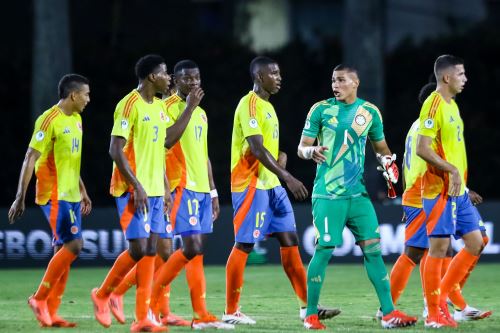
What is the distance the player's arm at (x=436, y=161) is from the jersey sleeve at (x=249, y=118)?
1.58 meters

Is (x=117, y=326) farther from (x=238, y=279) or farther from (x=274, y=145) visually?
(x=274, y=145)

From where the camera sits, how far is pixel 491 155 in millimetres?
25766

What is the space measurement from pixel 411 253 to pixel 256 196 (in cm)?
156

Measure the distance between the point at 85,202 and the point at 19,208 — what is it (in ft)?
3.32

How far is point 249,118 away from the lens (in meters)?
12.1

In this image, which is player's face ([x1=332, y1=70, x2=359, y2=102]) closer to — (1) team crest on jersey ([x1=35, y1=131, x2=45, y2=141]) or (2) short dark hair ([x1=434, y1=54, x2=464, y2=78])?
(2) short dark hair ([x1=434, y1=54, x2=464, y2=78])

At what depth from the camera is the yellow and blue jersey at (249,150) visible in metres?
12.2

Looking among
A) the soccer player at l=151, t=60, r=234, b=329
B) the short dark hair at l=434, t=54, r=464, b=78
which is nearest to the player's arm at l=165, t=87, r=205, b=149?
the soccer player at l=151, t=60, r=234, b=329

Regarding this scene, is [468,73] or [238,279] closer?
[238,279]

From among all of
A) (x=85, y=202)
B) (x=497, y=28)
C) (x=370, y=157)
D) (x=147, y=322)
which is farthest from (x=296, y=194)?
Answer: (x=497, y=28)

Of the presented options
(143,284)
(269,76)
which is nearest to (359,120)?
(269,76)

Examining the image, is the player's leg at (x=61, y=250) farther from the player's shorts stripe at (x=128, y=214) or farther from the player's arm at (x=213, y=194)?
the player's arm at (x=213, y=194)

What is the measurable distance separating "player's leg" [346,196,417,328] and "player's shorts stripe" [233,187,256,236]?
3.67ft

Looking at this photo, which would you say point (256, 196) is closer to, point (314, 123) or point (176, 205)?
point (176, 205)
